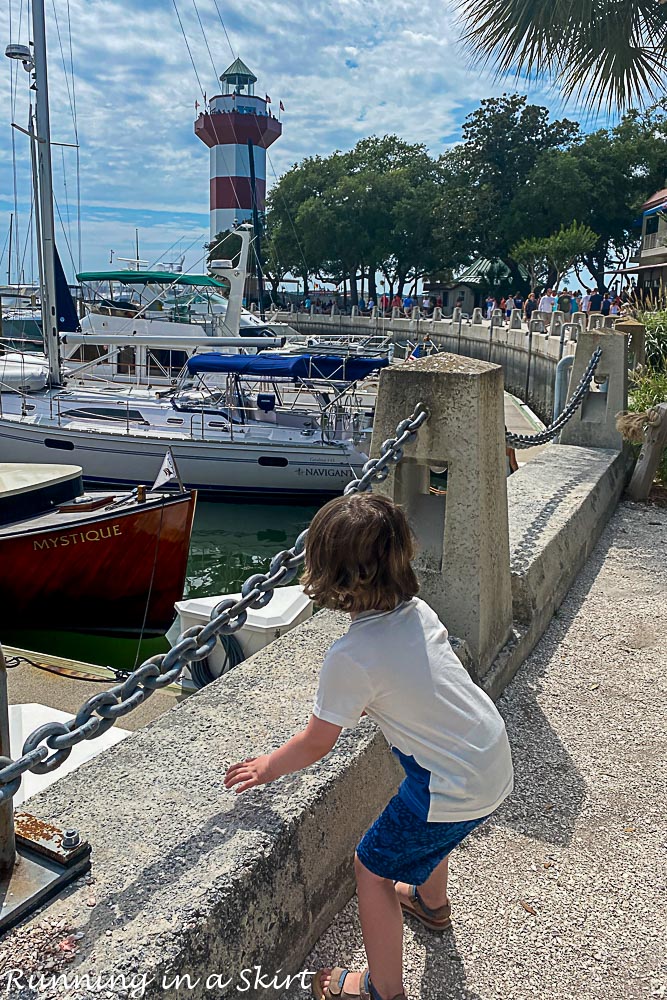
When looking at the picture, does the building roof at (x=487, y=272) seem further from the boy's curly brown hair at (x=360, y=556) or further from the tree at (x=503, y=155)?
the boy's curly brown hair at (x=360, y=556)

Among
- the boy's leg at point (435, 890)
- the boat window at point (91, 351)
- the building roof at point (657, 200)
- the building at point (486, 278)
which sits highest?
the building roof at point (657, 200)

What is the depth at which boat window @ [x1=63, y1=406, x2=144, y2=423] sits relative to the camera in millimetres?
17781

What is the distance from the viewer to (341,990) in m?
2.03

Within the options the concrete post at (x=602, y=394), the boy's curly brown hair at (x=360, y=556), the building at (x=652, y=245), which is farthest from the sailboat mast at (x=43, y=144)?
the building at (x=652, y=245)

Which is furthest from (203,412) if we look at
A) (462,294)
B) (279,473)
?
(462,294)

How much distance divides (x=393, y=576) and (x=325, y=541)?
19cm

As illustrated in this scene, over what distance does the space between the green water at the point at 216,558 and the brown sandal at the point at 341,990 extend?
27.6ft

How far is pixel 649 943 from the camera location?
2359mm

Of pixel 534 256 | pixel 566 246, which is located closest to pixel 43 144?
pixel 566 246

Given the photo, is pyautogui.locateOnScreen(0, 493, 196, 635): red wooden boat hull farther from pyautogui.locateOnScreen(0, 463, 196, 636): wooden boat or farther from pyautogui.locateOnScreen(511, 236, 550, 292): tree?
pyautogui.locateOnScreen(511, 236, 550, 292): tree

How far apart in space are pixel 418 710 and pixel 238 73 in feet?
282

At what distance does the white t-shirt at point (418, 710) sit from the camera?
1931 millimetres

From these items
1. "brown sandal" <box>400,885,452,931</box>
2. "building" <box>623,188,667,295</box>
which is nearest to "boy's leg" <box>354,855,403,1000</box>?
"brown sandal" <box>400,885,452,931</box>

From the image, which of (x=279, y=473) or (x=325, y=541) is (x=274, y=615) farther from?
(x=279, y=473)
